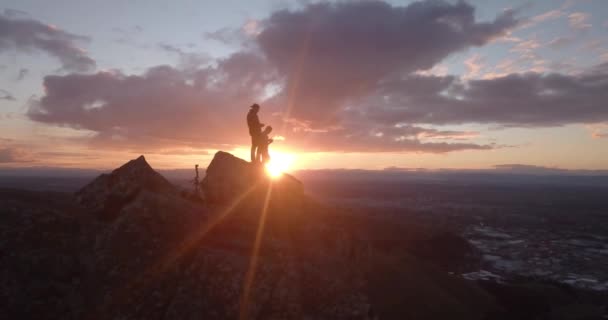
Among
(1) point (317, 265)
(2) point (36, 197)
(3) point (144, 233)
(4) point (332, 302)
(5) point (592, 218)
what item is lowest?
(5) point (592, 218)

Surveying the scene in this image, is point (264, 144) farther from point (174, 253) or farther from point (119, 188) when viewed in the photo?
point (174, 253)

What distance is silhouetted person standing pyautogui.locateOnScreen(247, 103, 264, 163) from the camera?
22.3 metres

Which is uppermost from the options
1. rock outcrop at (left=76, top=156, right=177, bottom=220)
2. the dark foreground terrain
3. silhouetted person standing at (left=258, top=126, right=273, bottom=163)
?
silhouetted person standing at (left=258, top=126, right=273, bottom=163)

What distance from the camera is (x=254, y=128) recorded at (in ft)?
74.9

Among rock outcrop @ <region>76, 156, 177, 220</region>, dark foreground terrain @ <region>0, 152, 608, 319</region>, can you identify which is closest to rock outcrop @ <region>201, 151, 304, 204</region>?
dark foreground terrain @ <region>0, 152, 608, 319</region>

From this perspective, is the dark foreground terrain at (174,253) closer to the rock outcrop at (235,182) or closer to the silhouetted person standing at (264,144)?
the rock outcrop at (235,182)

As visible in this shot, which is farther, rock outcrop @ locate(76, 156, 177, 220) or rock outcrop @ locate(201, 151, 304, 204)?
rock outcrop @ locate(201, 151, 304, 204)

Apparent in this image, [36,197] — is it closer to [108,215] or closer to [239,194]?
[108,215]

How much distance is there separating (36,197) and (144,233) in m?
5.25

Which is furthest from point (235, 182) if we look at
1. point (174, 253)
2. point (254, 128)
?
point (174, 253)

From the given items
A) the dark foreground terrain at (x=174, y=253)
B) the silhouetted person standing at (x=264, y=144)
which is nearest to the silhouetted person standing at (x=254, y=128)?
the silhouetted person standing at (x=264, y=144)

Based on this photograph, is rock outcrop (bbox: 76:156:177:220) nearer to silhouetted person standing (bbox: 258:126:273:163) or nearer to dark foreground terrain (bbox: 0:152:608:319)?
dark foreground terrain (bbox: 0:152:608:319)

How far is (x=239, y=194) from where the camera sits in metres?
19.0

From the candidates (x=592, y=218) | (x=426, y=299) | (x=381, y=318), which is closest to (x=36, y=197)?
(x=381, y=318)
